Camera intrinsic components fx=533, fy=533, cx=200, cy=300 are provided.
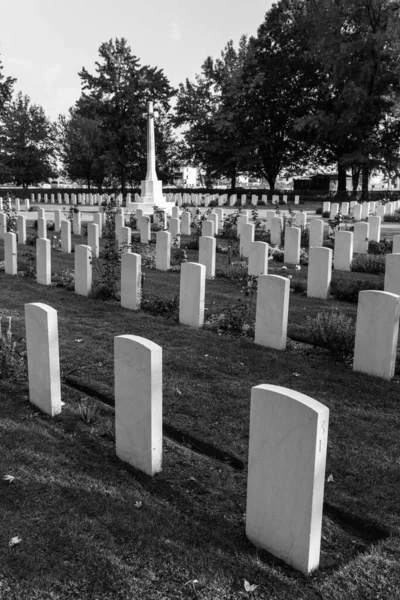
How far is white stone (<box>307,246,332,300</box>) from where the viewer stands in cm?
768

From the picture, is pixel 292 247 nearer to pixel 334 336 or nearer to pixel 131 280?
pixel 131 280

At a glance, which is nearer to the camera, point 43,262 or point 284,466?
point 284,466

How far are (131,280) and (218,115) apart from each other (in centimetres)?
3236

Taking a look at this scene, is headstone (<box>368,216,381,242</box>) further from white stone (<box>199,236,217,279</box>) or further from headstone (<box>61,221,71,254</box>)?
headstone (<box>61,221,71,254</box>)

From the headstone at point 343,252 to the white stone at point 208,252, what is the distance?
244 centimetres

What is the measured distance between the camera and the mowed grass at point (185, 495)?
96.0 inches

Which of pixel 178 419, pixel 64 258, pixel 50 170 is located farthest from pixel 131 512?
pixel 50 170

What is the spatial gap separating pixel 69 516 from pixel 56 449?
0.75 m

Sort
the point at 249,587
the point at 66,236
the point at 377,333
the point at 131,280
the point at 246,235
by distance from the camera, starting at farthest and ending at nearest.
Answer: the point at 66,236 → the point at 246,235 → the point at 131,280 → the point at 377,333 → the point at 249,587

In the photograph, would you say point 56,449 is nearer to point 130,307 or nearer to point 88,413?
point 88,413

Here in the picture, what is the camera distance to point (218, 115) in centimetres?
3712

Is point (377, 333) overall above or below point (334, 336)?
above

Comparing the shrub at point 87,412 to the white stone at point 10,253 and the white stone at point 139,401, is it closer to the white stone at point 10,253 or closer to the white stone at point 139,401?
the white stone at point 139,401

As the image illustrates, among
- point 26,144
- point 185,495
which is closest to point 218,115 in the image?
point 26,144
